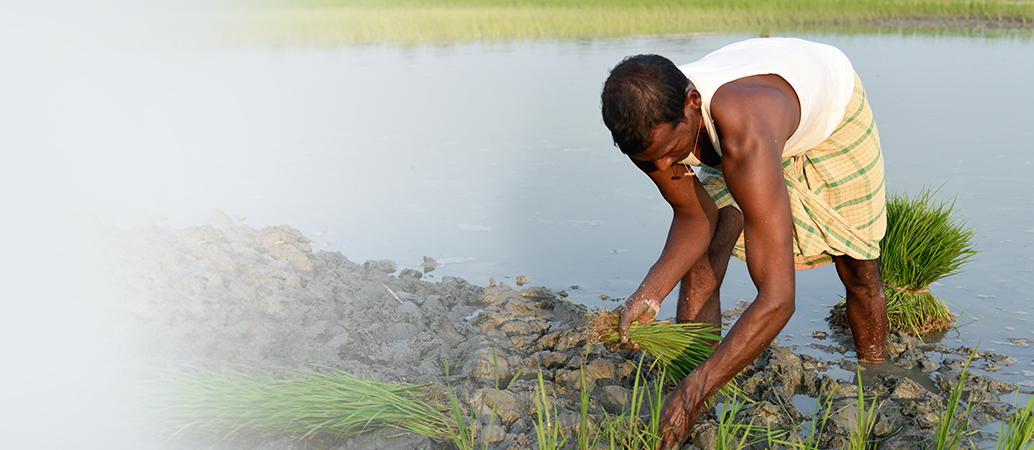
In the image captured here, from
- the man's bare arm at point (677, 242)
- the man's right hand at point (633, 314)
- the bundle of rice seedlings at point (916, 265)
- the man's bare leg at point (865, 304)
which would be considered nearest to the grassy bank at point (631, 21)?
the bundle of rice seedlings at point (916, 265)

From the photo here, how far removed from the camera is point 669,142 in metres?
2.06

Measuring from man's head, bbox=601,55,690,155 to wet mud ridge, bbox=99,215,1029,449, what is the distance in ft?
2.65

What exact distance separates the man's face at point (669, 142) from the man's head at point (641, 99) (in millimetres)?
19

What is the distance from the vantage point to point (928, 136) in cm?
720

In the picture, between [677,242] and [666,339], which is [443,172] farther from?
[666,339]

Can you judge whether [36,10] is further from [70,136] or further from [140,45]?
[70,136]

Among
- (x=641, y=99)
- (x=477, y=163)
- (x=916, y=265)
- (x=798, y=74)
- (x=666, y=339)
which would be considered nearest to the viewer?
(x=641, y=99)

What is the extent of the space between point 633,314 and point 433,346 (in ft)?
3.19

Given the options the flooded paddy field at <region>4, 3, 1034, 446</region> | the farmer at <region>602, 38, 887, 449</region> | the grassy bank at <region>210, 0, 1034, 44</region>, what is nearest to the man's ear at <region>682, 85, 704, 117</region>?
the farmer at <region>602, 38, 887, 449</region>

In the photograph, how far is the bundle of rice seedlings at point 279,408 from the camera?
2.24m

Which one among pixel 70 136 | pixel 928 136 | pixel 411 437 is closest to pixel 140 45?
pixel 70 136

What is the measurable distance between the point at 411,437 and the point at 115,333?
4.47ft

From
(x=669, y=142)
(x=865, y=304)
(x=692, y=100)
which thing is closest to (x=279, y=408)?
(x=669, y=142)

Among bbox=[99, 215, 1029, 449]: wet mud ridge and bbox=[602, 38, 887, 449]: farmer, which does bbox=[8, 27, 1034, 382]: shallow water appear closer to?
bbox=[99, 215, 1029, 449]: wet mud ridge
